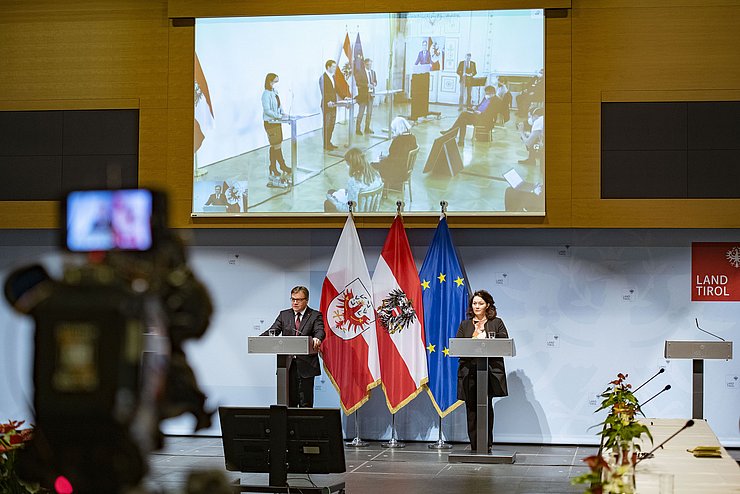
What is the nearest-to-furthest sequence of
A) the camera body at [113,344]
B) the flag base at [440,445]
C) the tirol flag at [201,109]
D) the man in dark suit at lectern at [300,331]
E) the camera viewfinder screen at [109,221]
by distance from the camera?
1. the camera body at [113,344]
2. the camera viewfinder screen at [109,221]
3. the man in dark suit at lectern at [300,331]
4. the flag base at [440,445]
5. the tirol flag at [201,109]

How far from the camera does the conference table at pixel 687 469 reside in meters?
3.62

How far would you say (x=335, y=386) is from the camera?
10164mm

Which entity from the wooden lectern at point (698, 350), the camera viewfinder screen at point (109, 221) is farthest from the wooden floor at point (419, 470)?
the camera viewfinder screen at point (109, 221)

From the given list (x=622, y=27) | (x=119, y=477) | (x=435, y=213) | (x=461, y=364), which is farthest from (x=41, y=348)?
(x=622, y=27)

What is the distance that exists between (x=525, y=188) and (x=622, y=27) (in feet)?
6.39

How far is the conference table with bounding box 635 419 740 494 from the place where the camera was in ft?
11.9

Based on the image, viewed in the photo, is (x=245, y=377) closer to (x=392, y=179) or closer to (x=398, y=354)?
(x=398, y=354)

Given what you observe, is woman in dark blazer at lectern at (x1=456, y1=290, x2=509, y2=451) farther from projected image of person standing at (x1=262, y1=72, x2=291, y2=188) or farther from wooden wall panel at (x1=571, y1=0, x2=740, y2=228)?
projected image of person standing at (x1=262, y1=72, x2=291, y2=188)

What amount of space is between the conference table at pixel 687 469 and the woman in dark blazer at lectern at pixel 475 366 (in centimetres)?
341

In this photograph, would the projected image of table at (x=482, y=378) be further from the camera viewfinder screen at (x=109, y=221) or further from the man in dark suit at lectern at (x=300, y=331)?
the camera viewfinder screen at (x=109, y=221)

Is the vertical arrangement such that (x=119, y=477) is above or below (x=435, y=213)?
below

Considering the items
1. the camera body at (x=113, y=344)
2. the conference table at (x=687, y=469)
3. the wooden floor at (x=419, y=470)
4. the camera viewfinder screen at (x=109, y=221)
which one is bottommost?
the wooden floor at (x=419, y=470)

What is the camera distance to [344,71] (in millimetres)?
10586

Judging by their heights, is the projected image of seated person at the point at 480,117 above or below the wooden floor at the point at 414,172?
above
